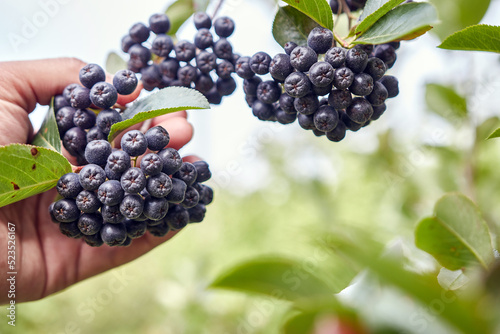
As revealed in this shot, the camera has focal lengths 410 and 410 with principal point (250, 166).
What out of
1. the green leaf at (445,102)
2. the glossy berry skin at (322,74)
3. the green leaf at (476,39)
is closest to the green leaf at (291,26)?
the glossy berry skin at (322,74)

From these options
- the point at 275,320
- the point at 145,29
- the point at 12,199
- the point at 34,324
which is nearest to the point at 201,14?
the point at 145,29

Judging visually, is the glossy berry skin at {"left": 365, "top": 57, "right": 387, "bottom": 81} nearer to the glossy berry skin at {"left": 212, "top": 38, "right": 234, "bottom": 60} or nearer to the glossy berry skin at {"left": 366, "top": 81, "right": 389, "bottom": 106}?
the glossy berry skin at {"left": 366, "top": 81, "right": 389, "bottom": 106}

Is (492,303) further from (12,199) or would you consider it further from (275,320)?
(275,320)

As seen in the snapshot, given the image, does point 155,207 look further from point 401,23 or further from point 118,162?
point 401,23

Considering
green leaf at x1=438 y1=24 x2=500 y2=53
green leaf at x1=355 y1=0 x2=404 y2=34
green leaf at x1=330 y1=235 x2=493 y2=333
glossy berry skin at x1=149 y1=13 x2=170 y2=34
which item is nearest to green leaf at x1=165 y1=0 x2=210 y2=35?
glossy berry skin at x1=149 y1=13 x2=170 y2=34

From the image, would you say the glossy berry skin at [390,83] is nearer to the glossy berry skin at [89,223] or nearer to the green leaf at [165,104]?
the green leaf at [165,104]
